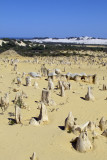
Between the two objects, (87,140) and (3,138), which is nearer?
(87,140)

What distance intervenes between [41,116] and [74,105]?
244 centimetres

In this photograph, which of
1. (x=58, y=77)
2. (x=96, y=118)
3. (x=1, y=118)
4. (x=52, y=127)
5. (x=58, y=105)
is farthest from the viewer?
(x=58, y=77)

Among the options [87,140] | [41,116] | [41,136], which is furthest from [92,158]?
[41,116]

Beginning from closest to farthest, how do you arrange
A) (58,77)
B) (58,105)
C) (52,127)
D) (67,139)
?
1. (67,139)
2. (52,127)
3. (58,105)
4. (58,77)

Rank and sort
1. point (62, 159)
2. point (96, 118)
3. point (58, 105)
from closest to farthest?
point (62, 159) < point (96, 118) < point (58, 105)

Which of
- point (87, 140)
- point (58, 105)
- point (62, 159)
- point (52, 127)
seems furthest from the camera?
point (58, 105)

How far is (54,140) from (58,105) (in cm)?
316

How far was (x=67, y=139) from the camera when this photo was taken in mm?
6027

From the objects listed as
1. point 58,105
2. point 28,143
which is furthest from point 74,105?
point 28,143

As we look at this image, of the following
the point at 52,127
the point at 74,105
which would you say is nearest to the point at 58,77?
the point at 74,105

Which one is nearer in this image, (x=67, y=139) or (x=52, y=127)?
(x=67, y=139)

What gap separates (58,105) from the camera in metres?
9.05

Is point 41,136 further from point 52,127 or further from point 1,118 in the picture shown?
point 1,118

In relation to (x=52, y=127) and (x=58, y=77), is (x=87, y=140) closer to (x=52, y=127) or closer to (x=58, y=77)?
(x=52, y=127)
